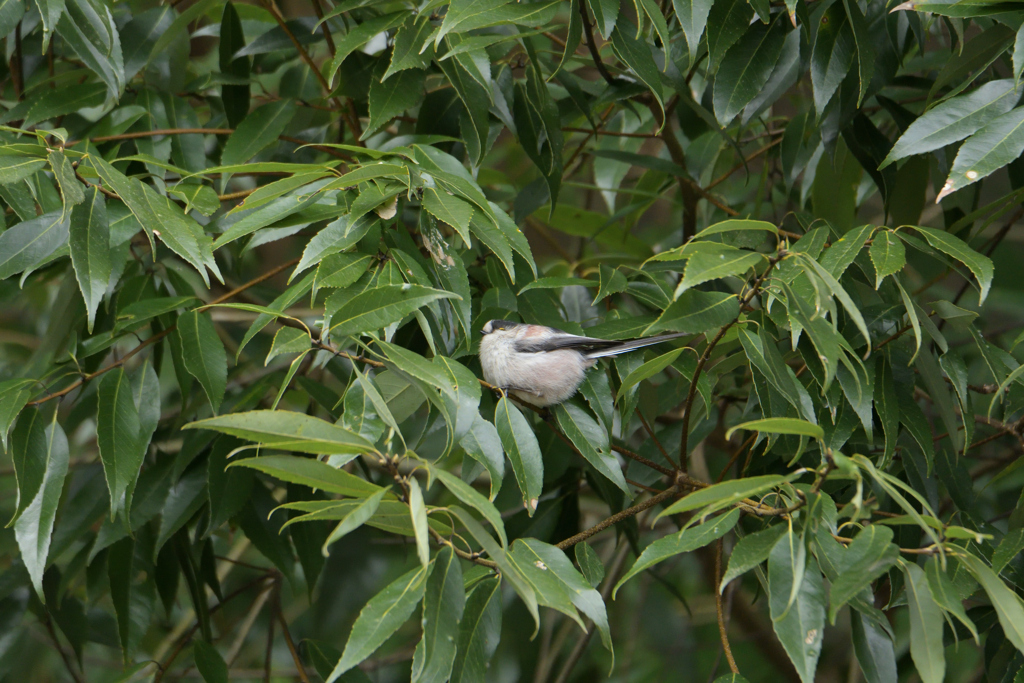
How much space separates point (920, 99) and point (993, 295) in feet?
4.43

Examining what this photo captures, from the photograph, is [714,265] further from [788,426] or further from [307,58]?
[307,58]

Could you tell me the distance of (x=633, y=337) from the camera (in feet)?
5.90

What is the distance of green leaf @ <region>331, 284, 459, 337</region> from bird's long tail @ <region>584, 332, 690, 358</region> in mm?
715

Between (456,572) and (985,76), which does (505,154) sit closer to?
(985,76)

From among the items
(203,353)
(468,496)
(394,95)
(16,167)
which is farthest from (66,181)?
(468,496)

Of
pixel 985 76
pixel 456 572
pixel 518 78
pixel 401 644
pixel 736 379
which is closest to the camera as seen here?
pixel 456 572

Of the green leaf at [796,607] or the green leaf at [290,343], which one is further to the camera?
the green leaf at [290,343]

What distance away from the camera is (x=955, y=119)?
1581 millimetres

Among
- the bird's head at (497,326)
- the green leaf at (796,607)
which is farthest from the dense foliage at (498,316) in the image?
the bird's head at (497,326)

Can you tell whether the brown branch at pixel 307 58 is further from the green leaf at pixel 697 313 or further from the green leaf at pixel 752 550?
the green leaf at pixel 752 550

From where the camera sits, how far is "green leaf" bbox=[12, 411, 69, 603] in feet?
5.42

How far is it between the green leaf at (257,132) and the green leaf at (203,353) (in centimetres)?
53

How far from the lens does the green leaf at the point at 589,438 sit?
1651 millimetres

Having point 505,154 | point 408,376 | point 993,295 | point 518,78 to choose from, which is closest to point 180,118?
point 518,78
